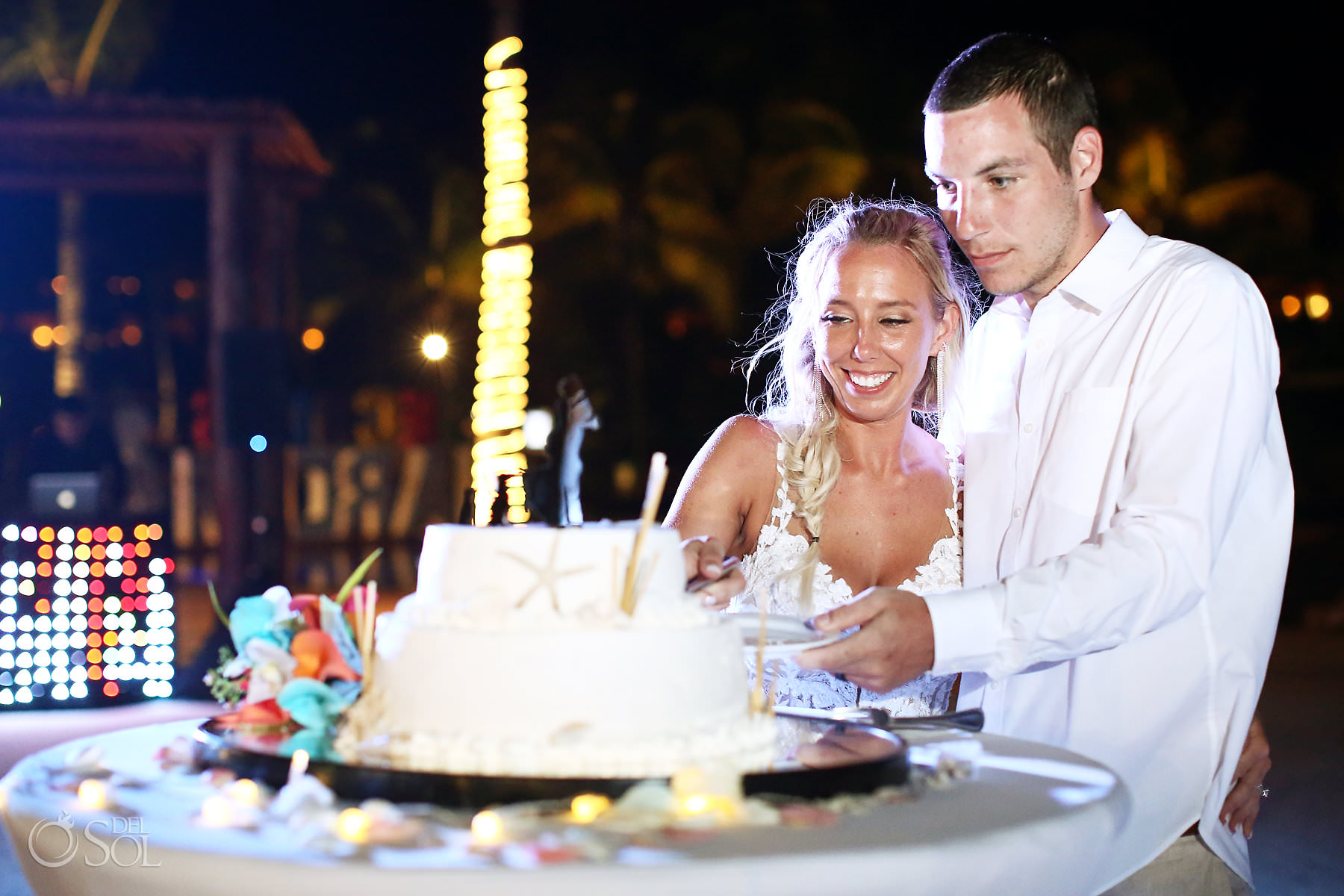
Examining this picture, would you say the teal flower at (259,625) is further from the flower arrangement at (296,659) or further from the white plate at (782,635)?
the white plate at (782,635)

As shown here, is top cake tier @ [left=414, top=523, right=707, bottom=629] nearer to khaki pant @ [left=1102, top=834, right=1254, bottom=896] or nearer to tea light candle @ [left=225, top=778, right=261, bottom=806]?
tea light candle @ [left=225, top=778, right=261, bottom=806]

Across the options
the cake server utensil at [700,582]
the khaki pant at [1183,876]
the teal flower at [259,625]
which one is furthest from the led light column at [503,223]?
the teal flower at [259,625]

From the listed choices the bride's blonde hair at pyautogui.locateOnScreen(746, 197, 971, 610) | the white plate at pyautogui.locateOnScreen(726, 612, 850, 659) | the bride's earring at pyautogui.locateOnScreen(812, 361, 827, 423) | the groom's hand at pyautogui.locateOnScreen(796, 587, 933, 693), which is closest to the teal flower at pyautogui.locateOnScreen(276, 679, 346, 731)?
the white plate at pyautogui.locateOnScreen(726, 612, 850, 659)

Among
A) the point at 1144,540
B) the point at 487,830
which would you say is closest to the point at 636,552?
the point at 487,830

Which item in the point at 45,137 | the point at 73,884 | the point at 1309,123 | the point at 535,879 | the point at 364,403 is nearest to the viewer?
the point at 535,879

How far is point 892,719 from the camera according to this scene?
2.12 m

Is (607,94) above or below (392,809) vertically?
above

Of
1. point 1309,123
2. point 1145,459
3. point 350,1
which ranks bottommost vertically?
point 1145,459

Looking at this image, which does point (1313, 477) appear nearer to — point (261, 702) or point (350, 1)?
point (350, 1)

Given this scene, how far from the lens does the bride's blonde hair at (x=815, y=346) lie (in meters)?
3.42

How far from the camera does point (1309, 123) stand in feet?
84.7

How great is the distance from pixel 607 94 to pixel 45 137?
1602 centimetres

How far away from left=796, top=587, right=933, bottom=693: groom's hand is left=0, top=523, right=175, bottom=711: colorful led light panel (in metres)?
7.22

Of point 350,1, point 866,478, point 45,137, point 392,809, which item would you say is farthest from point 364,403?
point 392,809
